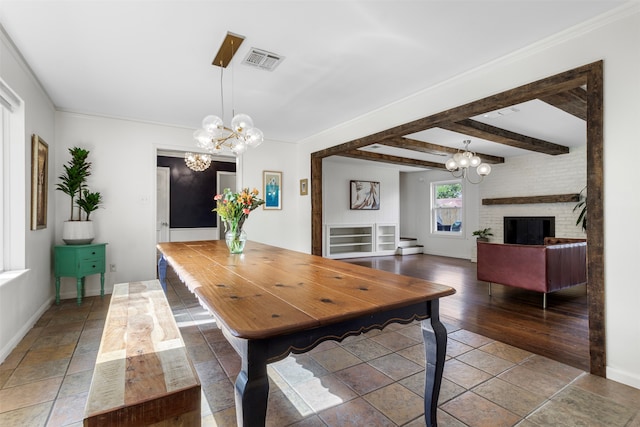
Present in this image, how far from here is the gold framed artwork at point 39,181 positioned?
9.96 feet

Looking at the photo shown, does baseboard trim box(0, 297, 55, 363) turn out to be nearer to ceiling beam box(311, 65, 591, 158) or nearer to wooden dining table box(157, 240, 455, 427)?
wooden dining table box(157, 240, 455, 427)

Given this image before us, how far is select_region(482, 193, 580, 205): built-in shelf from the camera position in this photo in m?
5.82

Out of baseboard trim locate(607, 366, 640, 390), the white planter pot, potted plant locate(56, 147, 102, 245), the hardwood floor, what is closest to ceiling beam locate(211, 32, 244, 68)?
potted plant locate(56, 147, 102, 245)

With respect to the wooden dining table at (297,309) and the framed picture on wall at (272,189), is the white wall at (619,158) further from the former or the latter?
the framed picture on wall at (272,189)

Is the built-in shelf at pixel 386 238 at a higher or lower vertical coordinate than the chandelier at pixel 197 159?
lower

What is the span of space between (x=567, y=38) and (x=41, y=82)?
15.5 feet

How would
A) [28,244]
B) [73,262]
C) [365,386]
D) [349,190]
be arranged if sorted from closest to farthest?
1. [365,386]
2. [28,244]
3. [73,262]
4. [349,190]

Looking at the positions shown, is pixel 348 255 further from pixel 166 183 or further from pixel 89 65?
pixel 89 65

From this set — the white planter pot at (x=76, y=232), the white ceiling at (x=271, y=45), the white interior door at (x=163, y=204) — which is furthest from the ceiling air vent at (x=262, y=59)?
the white interior door at (x=163, y=204)

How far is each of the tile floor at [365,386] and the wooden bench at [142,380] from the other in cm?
48

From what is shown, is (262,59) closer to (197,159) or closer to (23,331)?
(197,159)

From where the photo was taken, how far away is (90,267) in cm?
378

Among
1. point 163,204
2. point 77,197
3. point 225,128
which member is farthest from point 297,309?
point 163,204

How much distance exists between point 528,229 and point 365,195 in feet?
12.1
